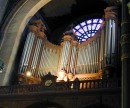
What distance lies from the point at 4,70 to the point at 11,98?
95.1 inches

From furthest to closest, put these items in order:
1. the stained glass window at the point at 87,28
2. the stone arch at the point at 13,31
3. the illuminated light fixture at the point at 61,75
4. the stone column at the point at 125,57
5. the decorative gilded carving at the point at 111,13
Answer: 1. the stained glass window at the point at 87,28
2. the stone arch at the point at 13,31
3. the decorative gilded carving at the point at 111,13
4. the illuminated light fixture at the point at 61,75
5. the stone column at the point at 125,57

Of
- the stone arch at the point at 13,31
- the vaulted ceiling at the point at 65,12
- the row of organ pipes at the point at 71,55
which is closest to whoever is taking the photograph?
the row of organ pipes at the point at 71,55

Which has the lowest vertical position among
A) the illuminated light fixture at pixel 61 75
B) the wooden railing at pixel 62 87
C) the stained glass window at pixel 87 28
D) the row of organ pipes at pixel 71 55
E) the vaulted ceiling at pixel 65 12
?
the wooden railing at pixel 62 87

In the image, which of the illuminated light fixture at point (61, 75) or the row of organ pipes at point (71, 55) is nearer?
the row of organ pipes at point (71, 55)

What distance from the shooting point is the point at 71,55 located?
57.0 ft

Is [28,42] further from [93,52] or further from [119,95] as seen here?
[119,95]

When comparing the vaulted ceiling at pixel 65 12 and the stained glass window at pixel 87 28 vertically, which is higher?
the vaulted ceiling at pixel 65 12

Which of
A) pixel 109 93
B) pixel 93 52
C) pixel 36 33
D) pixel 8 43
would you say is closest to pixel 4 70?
pixel 8 43

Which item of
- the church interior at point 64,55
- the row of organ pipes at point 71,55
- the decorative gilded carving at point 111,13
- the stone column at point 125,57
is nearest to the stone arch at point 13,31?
the church interior at point 64,55

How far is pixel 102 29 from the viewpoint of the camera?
679 inches

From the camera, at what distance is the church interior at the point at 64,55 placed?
1371 cm

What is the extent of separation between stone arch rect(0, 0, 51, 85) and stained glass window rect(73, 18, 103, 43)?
2.67 m

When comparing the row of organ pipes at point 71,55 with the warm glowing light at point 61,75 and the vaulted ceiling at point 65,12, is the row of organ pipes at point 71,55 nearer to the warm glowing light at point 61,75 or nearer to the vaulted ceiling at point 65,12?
the warm glowing light at point 61,75

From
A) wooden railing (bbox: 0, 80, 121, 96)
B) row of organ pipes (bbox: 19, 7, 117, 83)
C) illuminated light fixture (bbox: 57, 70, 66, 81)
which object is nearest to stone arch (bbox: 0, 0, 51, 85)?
row of organ pipes (bbox: 19, 7, 117, 83)
